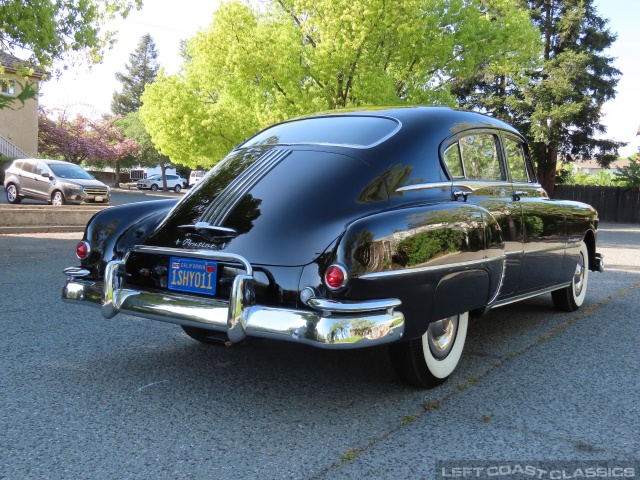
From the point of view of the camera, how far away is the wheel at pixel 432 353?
12.0ft

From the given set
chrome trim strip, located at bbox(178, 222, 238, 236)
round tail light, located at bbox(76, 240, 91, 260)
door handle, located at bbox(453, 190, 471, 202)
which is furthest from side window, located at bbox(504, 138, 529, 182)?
round tail light, located at bbox(76, 240, 91, 260)

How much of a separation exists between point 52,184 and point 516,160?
1809 cm

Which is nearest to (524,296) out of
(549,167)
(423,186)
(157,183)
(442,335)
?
(442,335)

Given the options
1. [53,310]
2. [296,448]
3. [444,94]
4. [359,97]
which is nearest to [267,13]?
[359,97]

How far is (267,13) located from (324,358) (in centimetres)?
1755

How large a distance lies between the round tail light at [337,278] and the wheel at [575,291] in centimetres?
378

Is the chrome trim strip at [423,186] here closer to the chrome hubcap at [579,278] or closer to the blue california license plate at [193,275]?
the blue california license plate at [193,275]

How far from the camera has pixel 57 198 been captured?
20.0 m

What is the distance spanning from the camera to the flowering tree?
147 ft

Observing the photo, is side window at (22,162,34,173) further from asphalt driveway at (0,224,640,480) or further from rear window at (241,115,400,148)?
rear window at (241,115,400,148)

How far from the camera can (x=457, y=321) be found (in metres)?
4.05

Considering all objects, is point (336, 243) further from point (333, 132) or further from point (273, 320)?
point (333, 132)

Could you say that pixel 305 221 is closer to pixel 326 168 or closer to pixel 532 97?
pixel 326 168

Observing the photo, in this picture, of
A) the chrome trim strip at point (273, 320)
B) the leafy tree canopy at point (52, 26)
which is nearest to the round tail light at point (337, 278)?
the chrome trim strip at point (273, 320)
